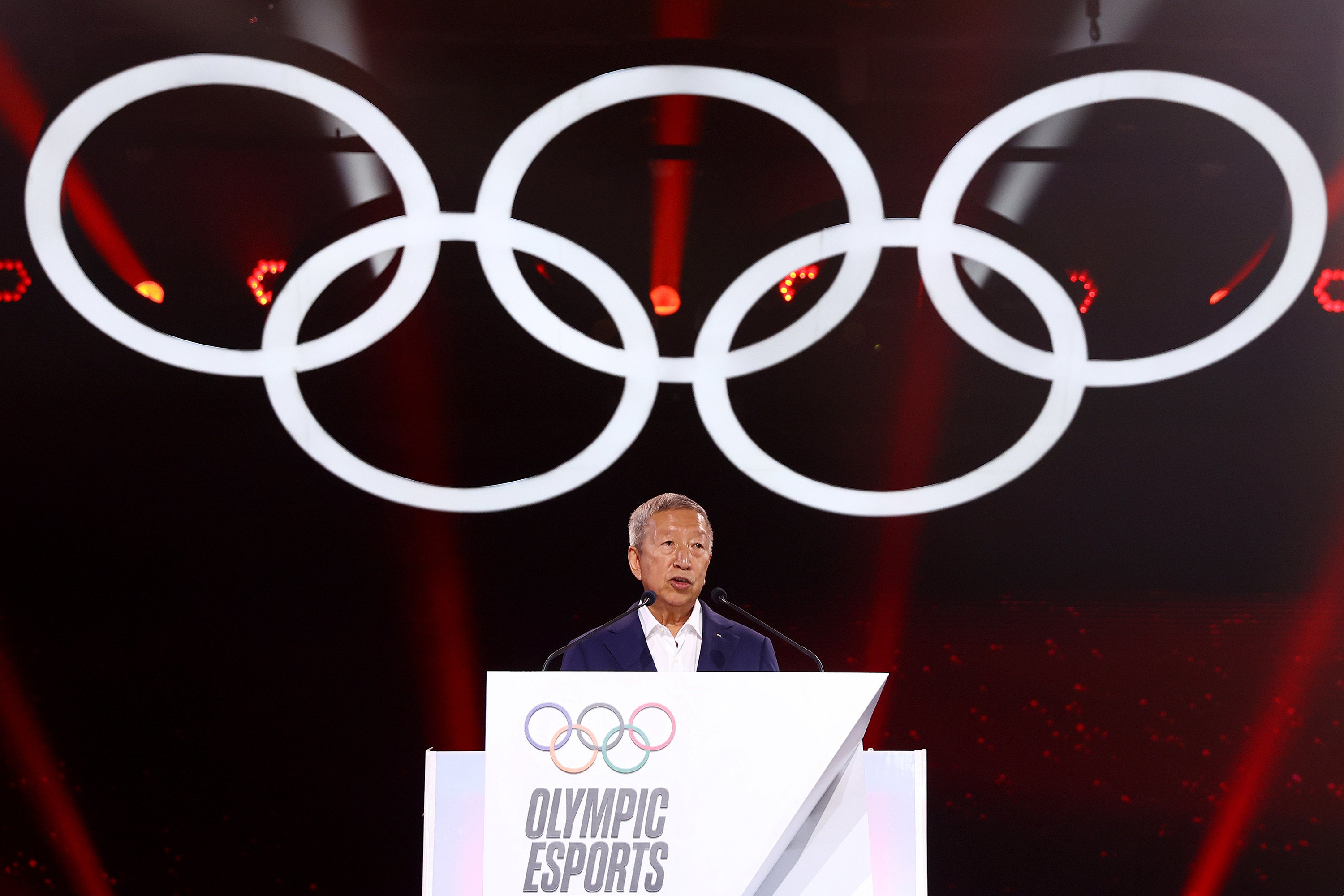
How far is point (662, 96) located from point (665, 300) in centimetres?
74

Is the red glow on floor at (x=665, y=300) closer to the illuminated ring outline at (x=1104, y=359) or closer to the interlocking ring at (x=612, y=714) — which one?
the illuminated ring outline at (x=1104, y=359)

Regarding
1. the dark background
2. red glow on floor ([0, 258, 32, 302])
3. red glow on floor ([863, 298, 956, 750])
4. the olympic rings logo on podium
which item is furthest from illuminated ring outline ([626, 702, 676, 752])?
red glow on floor ([0, 258, 32, 302])

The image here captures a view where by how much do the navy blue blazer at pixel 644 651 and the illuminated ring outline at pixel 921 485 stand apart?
4.76 feet

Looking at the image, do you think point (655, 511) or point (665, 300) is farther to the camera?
point (665, 300)

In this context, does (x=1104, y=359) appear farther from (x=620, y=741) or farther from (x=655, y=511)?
(x=620, y=741)

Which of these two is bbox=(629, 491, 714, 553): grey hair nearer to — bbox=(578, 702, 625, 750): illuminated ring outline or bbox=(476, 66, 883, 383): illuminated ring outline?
bbox=(578, 702, 625, 750): illuminated ring outline

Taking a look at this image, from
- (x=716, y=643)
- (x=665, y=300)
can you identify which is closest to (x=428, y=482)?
(x=665, y=300)

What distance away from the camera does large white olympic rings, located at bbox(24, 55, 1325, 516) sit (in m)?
3.99

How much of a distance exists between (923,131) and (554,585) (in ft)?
6.91

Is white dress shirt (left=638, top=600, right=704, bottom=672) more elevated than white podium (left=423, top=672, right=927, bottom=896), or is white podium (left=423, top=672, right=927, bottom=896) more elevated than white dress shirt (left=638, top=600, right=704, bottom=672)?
white dress shirt (left=638, top=600, right=704, bottom=672)

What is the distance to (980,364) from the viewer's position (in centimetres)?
405

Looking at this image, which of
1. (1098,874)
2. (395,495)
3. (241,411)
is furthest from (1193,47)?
(241,411)

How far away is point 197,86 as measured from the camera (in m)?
4.04

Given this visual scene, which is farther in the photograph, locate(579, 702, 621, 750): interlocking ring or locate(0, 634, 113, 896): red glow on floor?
locate(0, 634, 113, 896): red glow on floor
